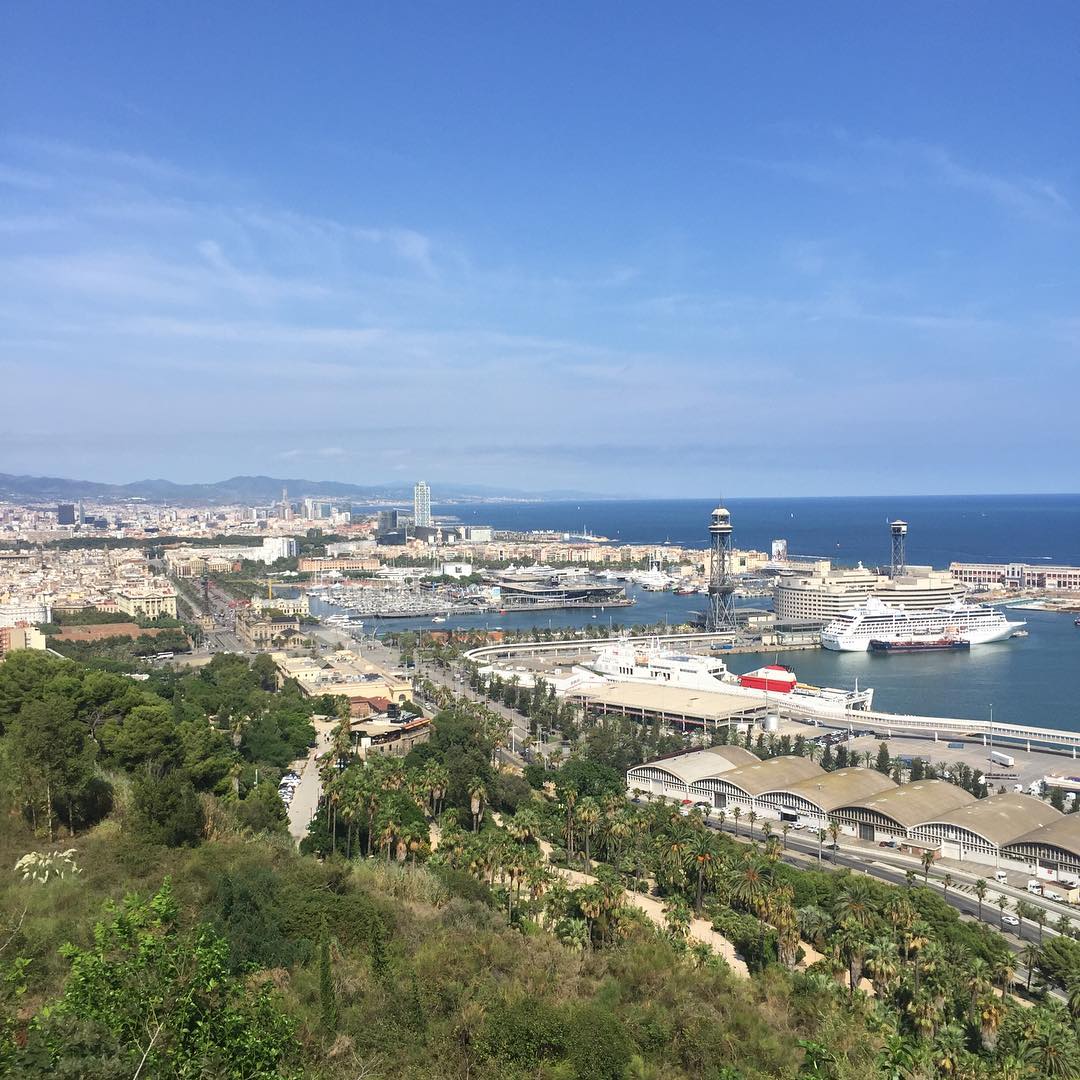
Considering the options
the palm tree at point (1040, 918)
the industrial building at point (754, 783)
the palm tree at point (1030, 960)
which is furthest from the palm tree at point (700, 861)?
the industrial building at point (754, 783)

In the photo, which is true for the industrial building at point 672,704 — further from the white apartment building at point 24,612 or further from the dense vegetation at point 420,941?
the white apartment building at point 24,612

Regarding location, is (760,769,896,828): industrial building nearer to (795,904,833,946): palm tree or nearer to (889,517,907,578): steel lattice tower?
(795,904,833,946): palm tree

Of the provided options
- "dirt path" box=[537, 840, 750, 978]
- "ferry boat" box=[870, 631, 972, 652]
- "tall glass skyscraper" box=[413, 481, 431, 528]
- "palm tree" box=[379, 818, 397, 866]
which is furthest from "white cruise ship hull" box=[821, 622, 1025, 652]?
"tall glass skyscraper" box=[413, 481, 431, 528]

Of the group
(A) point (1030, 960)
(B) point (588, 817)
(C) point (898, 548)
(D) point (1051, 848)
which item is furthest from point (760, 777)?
(C) point (898, 548)

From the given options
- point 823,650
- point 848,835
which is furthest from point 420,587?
point 848,835

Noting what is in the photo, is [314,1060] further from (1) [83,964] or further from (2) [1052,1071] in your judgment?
(2) [1052,1071]

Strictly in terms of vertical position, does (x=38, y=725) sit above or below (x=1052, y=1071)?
above
